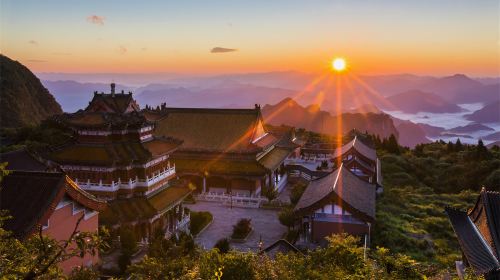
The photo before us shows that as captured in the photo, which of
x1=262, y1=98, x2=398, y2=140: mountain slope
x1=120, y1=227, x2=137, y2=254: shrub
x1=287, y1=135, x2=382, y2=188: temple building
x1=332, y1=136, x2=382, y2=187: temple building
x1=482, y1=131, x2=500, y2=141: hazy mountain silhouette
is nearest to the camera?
x1=120, y1=227, x2=137, y2=254: shrub

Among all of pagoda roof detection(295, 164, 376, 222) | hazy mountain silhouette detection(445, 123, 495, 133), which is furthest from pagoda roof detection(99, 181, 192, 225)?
hazy mountain silhouette detection(445, 123, 495, 133)

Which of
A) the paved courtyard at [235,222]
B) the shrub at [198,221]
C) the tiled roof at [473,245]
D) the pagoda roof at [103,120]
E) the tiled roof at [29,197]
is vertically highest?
the pagoda roof at [103,120]

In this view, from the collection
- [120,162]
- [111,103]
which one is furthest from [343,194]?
[111,103]

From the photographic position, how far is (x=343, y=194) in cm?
2880

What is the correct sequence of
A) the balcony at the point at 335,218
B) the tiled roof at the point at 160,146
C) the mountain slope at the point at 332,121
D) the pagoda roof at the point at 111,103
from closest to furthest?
the balcony at the point at 335,218 < the pagoda roof at the point at 111,103 < the tiled roof at the point at 160,146 < the mountain slope at the point at 332,121

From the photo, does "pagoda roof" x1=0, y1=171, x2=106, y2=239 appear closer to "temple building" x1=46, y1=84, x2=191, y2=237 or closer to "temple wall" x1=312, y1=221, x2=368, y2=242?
"temple building" x1=46, y1=84, x2=191, y2=237

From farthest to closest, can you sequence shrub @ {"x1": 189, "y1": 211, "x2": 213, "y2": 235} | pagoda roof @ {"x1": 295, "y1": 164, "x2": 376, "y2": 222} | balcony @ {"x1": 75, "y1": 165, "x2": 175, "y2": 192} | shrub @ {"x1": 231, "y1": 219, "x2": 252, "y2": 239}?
1. shrub @ {"x1": 189, "y1": 211, "x2": 213, "y2": 235}
2. shrub @ {"x1": 231, "y1": 219, "x2": 252, "y2": 239}
3. balcony @ {"x1": 75, "y1": 165, "x2": 175, "y2": 192}
4. pagoda roof @ {"x1": 295, "y1": 164, "x2": 376, "y2": 222}

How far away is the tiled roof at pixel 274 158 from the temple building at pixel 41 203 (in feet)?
85.0

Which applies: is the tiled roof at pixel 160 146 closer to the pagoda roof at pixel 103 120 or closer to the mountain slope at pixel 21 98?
the pagoda roof at pixel 103 120

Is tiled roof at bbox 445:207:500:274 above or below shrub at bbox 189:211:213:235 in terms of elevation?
above

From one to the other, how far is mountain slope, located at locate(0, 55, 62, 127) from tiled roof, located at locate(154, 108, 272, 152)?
61873 mm

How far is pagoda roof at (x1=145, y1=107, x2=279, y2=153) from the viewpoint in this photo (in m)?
48.1

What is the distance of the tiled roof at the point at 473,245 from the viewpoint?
1770 centimetres

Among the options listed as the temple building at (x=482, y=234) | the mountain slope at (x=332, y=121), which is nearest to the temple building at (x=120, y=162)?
the temple building at (x=482, y=234)
